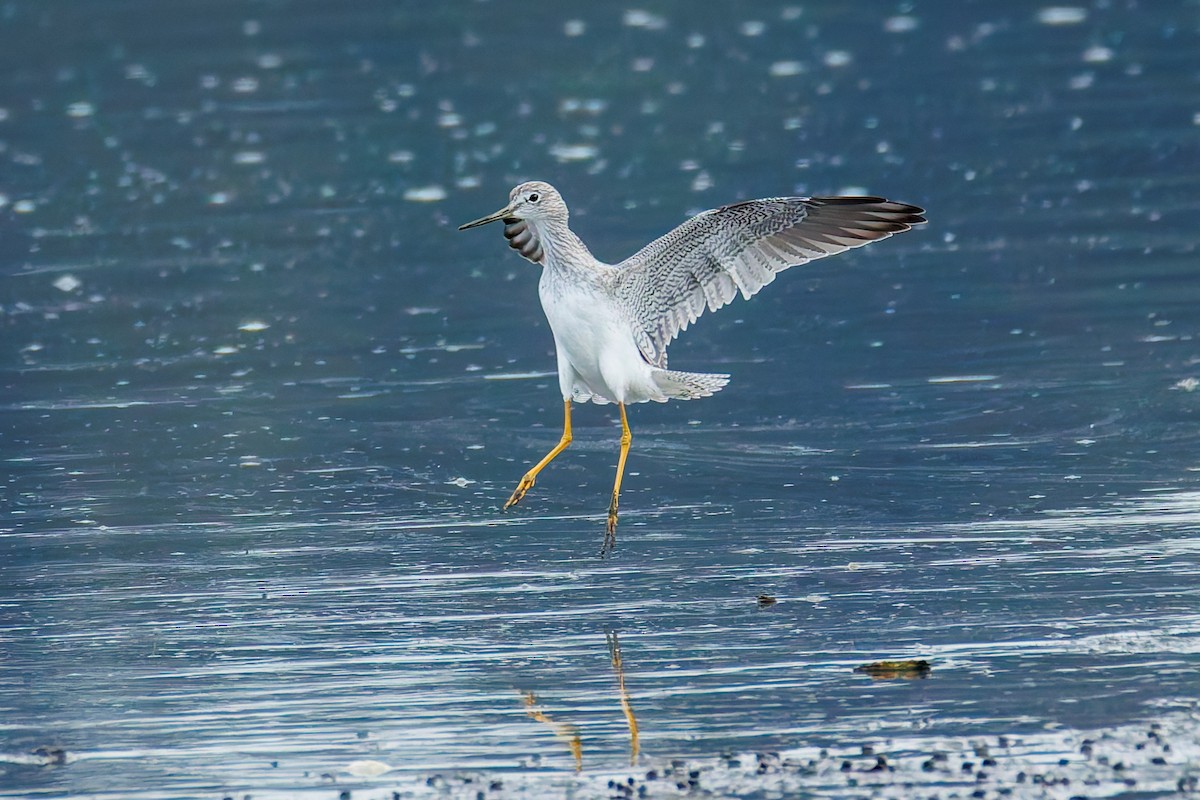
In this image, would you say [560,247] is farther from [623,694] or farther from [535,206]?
[623,694]

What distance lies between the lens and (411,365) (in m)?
13.5

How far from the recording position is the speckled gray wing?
32.4ft

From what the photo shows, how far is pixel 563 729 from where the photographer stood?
6.77 metres

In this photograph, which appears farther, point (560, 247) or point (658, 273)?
point (658, 273)

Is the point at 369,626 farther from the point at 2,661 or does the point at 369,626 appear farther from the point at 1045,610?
the point at 1045,610

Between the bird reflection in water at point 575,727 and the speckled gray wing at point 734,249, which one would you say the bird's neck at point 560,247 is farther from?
the bird reflection in water at point 575,727

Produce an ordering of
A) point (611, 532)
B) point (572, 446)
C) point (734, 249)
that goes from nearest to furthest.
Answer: point (611, 532) < point (734, 249) < point (572, 446)

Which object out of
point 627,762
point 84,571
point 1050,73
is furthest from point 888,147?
point 627,762


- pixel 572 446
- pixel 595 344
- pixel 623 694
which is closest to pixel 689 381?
pixel 595 344

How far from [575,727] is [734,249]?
390 centimetres

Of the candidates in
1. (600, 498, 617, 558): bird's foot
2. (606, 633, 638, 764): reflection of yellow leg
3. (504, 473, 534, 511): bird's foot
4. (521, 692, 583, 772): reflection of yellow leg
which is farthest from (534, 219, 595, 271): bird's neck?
(521, 692, 583, 772): reflection of yellow leg

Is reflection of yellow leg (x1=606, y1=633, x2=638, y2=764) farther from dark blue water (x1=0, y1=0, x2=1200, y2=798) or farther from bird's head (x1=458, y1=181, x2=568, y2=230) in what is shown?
bird's head (x1=458, y1=181, x2=568, y2=230)

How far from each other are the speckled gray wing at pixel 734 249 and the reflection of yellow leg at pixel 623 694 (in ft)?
8.72

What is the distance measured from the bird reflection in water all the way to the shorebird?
8.27 feet
